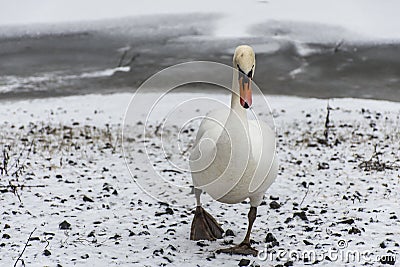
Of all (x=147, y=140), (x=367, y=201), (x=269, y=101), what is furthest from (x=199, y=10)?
(x=367, y=201)

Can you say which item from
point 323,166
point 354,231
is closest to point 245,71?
point 354,231

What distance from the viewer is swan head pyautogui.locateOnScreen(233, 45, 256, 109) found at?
5.17 m

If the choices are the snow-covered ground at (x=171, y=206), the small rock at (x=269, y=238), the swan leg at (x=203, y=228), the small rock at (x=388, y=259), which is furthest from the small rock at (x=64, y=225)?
the small rock at (x=388, y=259)

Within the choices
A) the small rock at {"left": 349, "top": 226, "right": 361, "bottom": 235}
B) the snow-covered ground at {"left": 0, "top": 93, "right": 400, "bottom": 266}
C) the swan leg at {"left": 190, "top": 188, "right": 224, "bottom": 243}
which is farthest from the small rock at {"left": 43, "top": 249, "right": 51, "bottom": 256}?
the small rock at {"left": 349, "top": 226, "right": 361, "bottom": 235}

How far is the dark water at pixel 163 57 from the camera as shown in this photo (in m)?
15.9

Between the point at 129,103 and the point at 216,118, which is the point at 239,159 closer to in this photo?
the point at 216,118

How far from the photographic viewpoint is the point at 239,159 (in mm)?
5172

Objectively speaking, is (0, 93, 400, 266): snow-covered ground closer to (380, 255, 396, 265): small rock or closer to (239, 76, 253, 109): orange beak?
(380, 255, 396, 265): small rock

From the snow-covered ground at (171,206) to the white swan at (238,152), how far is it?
28.6 inches

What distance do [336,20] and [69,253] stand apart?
19.2 metres

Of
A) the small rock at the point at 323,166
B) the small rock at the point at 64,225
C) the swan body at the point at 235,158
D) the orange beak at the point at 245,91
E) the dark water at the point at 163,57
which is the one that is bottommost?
the small rock at the point at 64,225

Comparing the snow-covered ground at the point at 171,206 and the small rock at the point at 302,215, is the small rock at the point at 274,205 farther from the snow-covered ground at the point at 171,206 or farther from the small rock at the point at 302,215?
the small rock at the point at 302,215

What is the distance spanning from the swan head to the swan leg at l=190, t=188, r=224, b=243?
4.13 ft

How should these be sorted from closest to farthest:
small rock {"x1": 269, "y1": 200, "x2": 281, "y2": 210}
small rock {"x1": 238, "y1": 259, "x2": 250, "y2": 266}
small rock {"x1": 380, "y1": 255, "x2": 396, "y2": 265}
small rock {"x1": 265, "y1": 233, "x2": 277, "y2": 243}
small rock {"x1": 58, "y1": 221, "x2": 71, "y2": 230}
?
1. small rock {"x1": 380, "y1": 255, "x2": 396, "y2": 265}
2. small rock {"x1": 238, "y1": 259, "x2": 250, "y2": 266}
3. small rock {"x1": 265, "y1": 233, "x2": 277, "y2": 243}
4. small rock {"x1": 58, "y1": 221, "x2": 71, "y2": 230}
5. small rock {"x1": 269, "y1": 200, "x2": 281, "y2": 210}
